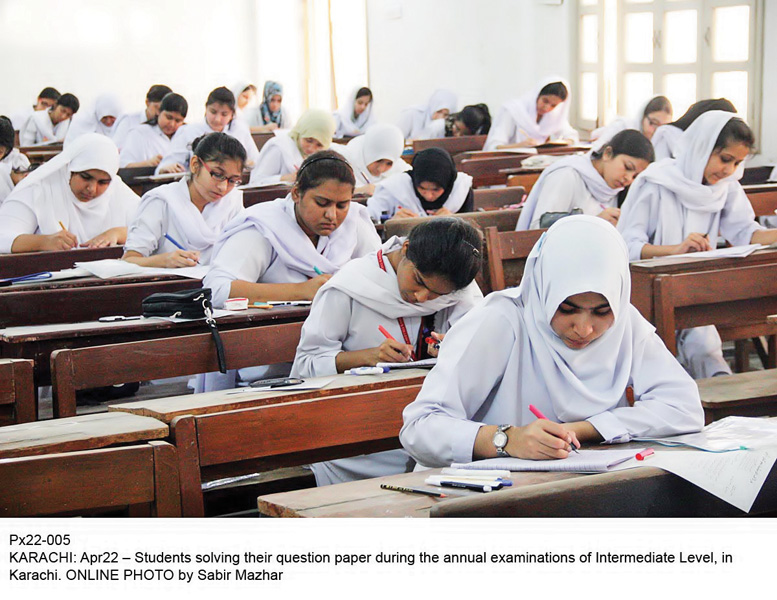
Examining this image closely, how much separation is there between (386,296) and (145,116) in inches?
308

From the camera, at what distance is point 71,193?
473 centimetres

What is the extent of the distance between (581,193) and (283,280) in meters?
1.82

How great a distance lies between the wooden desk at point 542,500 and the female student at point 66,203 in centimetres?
310

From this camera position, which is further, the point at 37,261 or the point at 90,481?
the point at 37,261

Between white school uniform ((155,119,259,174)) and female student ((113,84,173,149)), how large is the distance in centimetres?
36

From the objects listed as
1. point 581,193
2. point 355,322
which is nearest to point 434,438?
point 355,322

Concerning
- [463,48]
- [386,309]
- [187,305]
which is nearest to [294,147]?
[187,305]

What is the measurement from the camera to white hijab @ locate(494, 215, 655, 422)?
1.77m

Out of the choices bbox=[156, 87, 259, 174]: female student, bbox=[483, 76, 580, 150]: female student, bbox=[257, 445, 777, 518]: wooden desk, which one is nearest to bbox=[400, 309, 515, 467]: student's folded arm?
bbox=[257, 445, 777, 518]: wooden desk

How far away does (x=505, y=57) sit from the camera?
10273 millimetres

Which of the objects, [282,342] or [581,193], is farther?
[581,193]

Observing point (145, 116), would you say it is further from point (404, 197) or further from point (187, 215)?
point (187, 215)

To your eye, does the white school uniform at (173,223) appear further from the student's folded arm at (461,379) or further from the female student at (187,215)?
the student's folded arm at (461,379)
